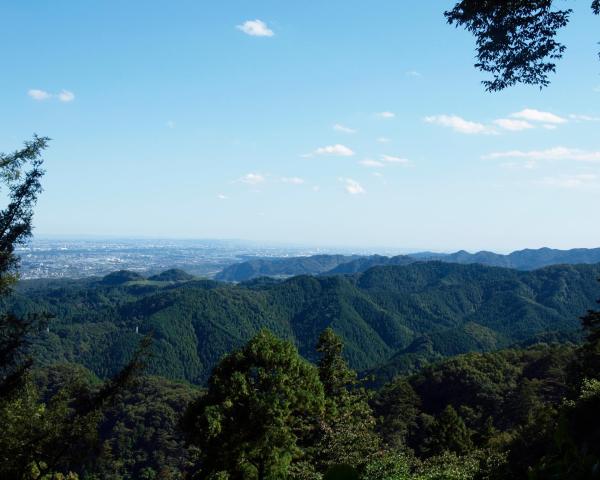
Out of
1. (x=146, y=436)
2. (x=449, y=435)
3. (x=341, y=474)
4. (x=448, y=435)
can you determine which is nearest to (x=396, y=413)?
(x=448, y=435)

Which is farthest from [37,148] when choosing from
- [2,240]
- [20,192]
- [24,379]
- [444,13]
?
[444,13]

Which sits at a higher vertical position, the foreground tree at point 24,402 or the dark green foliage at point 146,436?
the foreground tree at point 24,402

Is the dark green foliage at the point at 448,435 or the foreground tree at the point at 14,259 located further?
the dark green foliage at the point at 448,435

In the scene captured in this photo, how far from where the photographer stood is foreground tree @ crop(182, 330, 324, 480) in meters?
23.6

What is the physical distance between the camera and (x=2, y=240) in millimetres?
17766

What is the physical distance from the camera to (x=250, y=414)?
2431 centimetres

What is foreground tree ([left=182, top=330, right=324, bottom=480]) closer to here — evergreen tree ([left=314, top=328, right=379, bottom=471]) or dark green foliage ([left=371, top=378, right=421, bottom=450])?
evergreen tree ([left=314, top=328, right=379, bottom=471])

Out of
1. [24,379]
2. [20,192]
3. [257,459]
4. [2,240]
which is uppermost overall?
[20,192]

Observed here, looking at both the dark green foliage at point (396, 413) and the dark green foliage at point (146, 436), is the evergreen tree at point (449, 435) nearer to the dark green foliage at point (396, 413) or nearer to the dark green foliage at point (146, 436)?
the dark green foliage at point (396, 413)

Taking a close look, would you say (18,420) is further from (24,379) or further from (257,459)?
(257,459)

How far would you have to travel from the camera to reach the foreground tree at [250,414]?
2364cm

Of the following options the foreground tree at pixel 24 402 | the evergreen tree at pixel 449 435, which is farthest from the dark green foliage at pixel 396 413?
the foreground tree at pixel 24 402

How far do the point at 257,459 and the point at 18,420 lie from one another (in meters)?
11.6

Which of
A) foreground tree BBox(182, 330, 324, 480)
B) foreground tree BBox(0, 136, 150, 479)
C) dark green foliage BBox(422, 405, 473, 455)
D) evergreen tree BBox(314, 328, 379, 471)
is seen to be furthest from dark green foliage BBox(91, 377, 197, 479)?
foreground tree BBox(0, 136, 150, 479)
